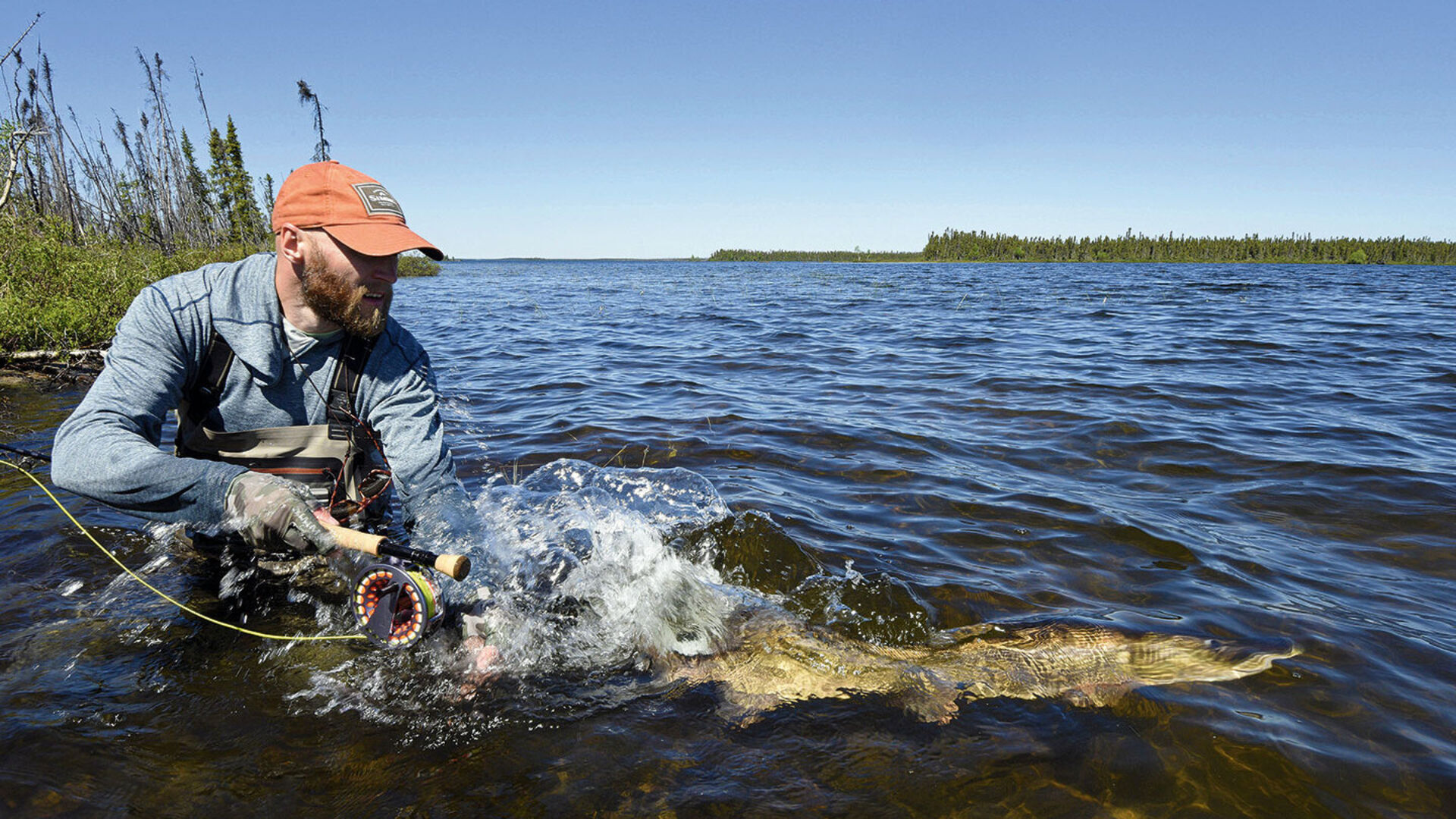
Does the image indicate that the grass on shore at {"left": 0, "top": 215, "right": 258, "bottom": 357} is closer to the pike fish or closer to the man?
the man

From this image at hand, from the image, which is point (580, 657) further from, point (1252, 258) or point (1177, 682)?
point (1252, 258)

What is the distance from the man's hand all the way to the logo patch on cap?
1.32 meters

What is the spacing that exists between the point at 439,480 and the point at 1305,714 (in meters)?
4.29

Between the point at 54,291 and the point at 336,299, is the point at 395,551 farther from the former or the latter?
the point at 54,291

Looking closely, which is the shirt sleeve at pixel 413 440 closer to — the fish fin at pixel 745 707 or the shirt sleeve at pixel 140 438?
the shirt sleeve at pixel 140 438

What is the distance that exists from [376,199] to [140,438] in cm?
144

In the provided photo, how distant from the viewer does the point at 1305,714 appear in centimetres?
326

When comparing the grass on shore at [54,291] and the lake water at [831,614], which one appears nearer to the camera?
the lake water at [831,614]

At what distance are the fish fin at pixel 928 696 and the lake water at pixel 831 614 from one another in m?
0.09

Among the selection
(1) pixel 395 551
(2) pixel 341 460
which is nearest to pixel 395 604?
(1) pixel 395 551

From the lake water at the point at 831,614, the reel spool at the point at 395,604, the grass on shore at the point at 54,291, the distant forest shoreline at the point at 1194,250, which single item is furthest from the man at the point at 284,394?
the distant forest shoreline at the point at 1194,250

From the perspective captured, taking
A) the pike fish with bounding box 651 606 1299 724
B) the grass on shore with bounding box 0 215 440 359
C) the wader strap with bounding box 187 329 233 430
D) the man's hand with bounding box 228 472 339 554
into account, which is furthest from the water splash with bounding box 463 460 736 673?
the grass on shore with bounding box 0 215 440 359

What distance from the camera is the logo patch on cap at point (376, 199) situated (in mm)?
3342

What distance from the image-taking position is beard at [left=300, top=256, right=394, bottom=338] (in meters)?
3.36
